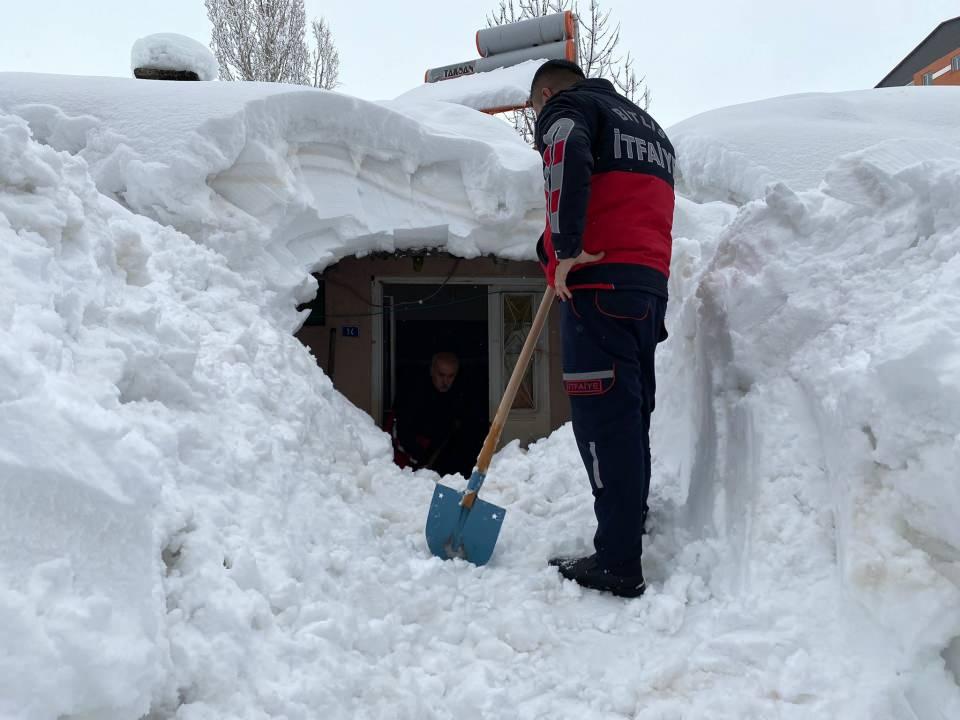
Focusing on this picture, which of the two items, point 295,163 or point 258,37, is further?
point 258,37

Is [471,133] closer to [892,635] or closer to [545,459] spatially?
[545,459]

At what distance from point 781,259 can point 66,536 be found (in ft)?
7.46

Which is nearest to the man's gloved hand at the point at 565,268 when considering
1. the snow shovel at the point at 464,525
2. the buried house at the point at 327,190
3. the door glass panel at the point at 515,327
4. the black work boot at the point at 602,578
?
the snow shovel at the point at 464,525

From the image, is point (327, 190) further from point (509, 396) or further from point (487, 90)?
point (487, 90)

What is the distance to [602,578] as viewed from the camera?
7.19 feet

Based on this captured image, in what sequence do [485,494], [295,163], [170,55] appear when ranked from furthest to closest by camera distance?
[170,55], [295,163], [485,494]

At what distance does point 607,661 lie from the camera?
187 centimetres

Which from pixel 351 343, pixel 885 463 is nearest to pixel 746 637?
pixel 885 463

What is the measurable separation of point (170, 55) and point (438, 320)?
3275 mm

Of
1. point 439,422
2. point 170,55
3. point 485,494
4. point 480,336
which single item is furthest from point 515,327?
point 170,55

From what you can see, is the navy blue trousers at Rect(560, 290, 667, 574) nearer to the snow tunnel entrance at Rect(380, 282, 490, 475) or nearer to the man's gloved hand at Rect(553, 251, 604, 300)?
the man's gloved hand at Rect(553, 251, 604, 300)

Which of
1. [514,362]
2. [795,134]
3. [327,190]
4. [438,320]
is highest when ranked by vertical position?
[795,134]

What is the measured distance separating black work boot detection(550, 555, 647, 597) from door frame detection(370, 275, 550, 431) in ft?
13.5

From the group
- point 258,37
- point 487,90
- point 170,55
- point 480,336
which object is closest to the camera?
point 170,55
